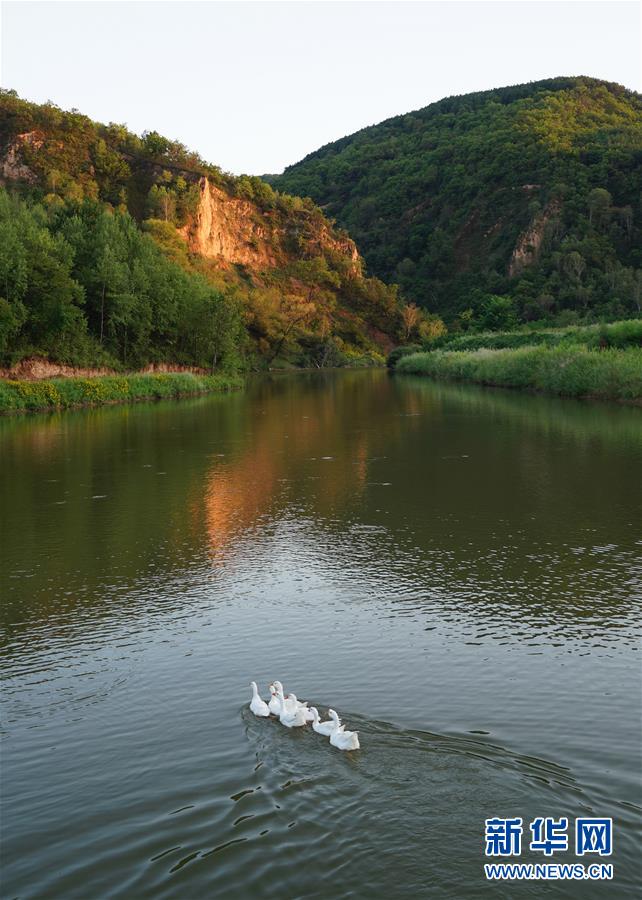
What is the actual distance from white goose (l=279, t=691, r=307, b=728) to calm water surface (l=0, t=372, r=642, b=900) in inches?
4.7

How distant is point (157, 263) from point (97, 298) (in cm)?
1115

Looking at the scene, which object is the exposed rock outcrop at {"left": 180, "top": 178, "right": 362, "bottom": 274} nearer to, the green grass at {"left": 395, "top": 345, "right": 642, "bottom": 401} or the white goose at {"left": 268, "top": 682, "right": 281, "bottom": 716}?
the green grass at {"left": 395, "top": 345, "right": 642, "bottom": 401}

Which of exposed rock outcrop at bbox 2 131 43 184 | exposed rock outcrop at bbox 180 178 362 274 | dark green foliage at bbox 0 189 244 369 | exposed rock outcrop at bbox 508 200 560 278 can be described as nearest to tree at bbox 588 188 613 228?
exposed rock outcrop at bbox 508 200 560 278

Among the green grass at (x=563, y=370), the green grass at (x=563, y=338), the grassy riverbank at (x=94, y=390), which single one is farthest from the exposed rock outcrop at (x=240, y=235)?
the grassy riverbank at (x=94, y=390)

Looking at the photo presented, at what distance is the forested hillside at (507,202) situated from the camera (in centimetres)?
11950

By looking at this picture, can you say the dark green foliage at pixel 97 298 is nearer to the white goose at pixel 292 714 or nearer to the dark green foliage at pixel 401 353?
the dark green foliage at pixel 401 353

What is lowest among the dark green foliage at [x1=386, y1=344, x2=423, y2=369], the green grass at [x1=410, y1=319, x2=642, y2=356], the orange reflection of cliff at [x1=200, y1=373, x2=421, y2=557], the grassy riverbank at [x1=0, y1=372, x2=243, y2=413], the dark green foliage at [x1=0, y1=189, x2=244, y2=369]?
the orange reflection of cliff at [x1=200, y1=373, x2=421, y2=557]

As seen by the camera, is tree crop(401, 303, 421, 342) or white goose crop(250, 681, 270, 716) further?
Result: tree crop(401, 303, 421, 342)

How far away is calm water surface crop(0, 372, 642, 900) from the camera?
6.48m

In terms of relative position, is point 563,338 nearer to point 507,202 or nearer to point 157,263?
point 157,263

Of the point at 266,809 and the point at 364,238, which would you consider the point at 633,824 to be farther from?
the point at 364,238

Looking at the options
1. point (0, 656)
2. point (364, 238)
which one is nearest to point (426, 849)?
point (0, 656)

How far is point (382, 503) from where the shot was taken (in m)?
20.0

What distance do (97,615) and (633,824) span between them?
7.79 meters
